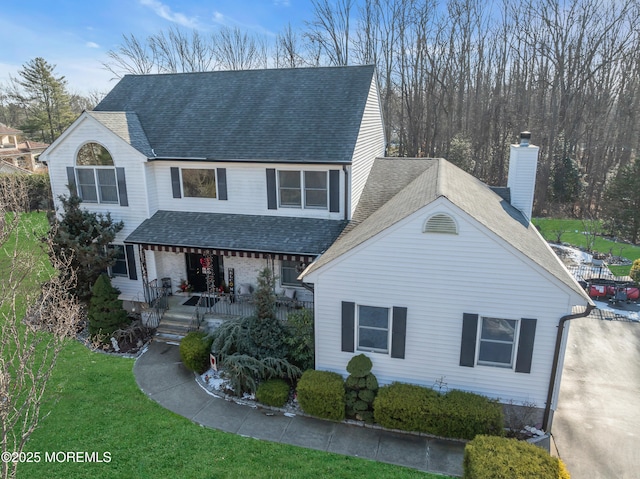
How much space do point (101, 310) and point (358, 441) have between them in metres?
11.5

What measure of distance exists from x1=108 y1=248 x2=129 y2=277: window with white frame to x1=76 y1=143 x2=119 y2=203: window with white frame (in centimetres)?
210

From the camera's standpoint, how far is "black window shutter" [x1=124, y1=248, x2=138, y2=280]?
715 inches

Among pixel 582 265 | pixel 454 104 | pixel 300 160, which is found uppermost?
pixel 454 104

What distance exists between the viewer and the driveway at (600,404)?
413 inches

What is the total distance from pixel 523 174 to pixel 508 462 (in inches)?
503

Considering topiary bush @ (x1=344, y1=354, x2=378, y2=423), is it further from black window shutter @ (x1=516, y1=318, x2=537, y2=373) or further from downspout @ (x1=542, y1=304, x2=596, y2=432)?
downspout @ (x1=542, y1=304, x2=596, y2=432)

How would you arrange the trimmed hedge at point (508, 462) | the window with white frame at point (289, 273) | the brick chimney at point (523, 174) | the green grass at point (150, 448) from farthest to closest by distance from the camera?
1. the window with white frame at point (289, 273)
2. the brick chimney at point (523, 174)
3. the green grass at point (150, 448)
4. the trimmed hedge at point (508, 462)

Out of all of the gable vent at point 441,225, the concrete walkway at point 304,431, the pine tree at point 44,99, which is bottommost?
the concrete walkway at point 304,431

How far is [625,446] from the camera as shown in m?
11.0

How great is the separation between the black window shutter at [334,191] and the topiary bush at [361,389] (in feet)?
21.2

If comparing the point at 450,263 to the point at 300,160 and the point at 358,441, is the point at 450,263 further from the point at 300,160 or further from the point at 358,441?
the point at 300,160

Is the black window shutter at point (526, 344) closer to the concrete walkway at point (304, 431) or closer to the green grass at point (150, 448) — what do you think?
the concrete walkway at point (304, 431)

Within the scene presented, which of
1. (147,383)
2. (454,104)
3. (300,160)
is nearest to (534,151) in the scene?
(300,160)

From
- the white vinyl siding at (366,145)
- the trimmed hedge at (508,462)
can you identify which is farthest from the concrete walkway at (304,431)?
the white vinyl siding at (366,145)
